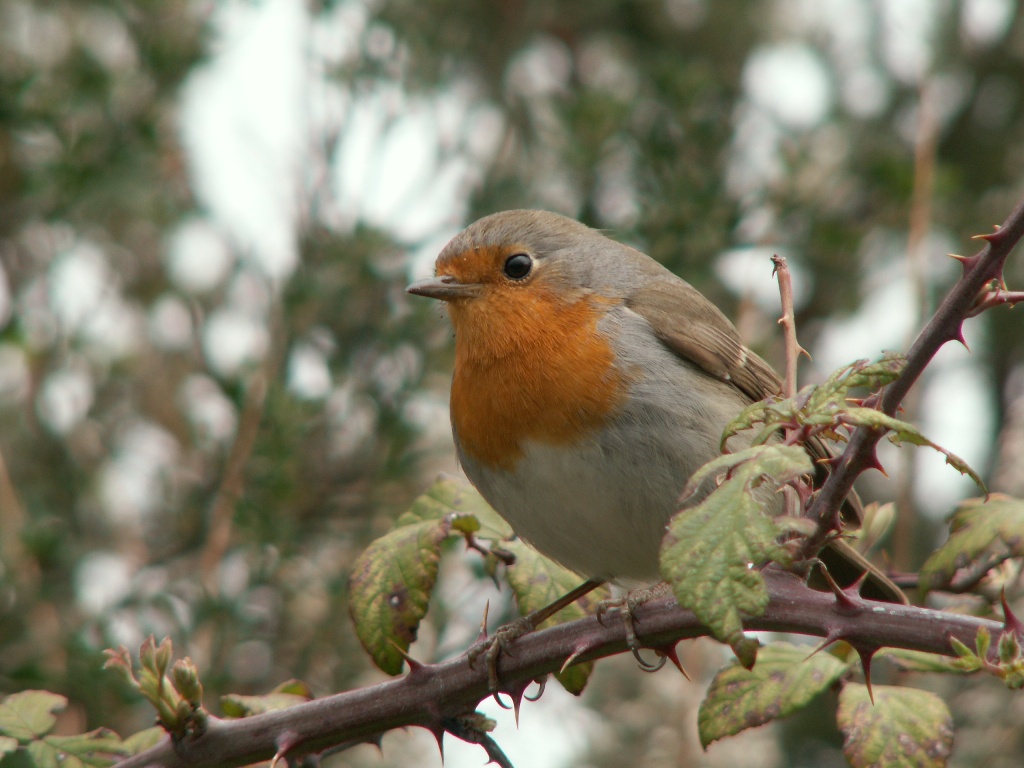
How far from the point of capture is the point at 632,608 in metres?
1.95

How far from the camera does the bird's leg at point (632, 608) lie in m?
1.81

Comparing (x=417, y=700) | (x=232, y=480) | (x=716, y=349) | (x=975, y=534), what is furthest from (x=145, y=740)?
(x=716, y=349)

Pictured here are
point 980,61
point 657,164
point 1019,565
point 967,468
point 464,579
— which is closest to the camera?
point 967,468

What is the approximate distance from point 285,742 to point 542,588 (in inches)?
21.5

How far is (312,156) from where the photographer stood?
4012 millimetres

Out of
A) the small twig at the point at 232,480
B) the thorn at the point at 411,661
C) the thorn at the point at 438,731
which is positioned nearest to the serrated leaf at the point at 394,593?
the thorn at the point at 411,661

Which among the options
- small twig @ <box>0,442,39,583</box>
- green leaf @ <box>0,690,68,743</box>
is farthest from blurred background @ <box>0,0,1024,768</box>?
green leaf @ <box>0,690,68,743</box>

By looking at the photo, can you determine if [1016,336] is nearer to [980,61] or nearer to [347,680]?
[980,61]

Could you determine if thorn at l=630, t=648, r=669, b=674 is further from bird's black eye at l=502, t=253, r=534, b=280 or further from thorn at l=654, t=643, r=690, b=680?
bird's black eye at l=502, t=253, r=534, b=280

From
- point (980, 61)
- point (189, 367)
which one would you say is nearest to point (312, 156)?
point (189, 367)

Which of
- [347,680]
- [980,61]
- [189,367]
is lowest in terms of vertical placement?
[347,680]

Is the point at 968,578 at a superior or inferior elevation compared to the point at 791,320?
inferior

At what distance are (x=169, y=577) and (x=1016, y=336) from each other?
3.25 meters

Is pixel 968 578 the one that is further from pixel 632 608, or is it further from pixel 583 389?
pixel 583 389
